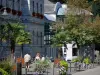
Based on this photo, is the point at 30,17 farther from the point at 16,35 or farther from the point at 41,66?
the point at 41,66

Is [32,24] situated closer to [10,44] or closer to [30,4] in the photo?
[30,4]

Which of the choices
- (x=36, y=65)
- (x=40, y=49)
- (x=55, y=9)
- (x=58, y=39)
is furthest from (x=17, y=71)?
(x=55, y=9)

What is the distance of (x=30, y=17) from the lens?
55.6 metres

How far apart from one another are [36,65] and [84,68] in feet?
43.9

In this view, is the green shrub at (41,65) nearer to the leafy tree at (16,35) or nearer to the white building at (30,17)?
the leafy tree at (16,35)

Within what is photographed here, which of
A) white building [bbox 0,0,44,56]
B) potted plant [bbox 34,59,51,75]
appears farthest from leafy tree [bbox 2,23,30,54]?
potted plant [bbox 34,59,51,75]

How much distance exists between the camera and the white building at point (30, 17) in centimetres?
4967

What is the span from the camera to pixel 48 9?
75688 millimetres

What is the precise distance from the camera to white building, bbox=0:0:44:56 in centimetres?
4967

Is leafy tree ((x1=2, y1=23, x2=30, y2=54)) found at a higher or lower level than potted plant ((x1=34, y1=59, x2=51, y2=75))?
higher

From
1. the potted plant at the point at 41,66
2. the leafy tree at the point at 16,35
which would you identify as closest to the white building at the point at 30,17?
the leafy tree at the point at 16,35

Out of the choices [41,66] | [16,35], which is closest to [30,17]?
[16,35]

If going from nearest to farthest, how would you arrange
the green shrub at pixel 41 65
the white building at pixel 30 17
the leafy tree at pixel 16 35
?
the green shrub at pixel 41 65, the leafy tree at pixel 16 35, the white building at pixel 30 17

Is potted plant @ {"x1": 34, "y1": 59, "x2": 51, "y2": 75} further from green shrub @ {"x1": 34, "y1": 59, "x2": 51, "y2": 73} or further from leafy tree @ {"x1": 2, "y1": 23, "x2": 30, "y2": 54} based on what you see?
leafy tree @ {"x1": 2, "y1": 23, "x2": 30, "y2": 54}
